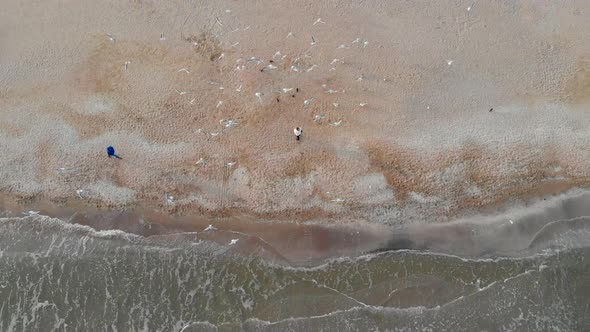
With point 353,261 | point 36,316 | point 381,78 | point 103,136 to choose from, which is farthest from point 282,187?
point 36,316

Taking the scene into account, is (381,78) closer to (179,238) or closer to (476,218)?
(476,218)

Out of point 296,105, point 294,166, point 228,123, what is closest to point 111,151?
point 228,123

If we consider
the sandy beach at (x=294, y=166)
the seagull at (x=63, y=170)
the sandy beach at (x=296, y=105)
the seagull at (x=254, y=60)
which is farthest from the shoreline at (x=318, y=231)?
the seagull at (x=254, y=60)

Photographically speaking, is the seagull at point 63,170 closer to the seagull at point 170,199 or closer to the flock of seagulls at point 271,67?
the flock of seagulls at point 271,67

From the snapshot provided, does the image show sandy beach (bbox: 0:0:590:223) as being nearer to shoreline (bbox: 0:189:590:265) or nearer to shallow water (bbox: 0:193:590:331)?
shoreline (bbox: 0:189:590:265)

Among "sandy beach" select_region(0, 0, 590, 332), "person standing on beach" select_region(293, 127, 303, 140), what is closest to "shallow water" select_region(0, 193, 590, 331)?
"sandy beach" select_region(0, 0, 590, 332)

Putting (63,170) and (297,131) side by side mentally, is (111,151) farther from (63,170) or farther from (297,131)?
(297,131)
